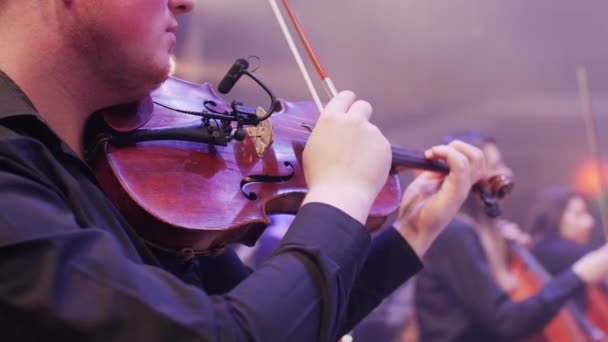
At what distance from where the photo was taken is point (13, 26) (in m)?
0.65

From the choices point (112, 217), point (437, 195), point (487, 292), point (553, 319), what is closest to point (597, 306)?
point (553, 319)

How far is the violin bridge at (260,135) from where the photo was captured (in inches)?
33.9

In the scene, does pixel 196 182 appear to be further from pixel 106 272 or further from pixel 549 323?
pixel 549 323

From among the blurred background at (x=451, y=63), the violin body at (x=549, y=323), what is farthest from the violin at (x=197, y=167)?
the blurred background at (x=451, y=63)

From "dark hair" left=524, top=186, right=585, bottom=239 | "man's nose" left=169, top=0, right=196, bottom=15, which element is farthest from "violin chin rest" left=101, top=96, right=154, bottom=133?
"dark hair" left=524, top=186, right=585, bottom=239

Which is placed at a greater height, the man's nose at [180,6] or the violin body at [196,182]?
the man's nose at [180,6]

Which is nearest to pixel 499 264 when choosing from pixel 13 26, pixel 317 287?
pixel 317 287

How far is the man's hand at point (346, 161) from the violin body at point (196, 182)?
124mm

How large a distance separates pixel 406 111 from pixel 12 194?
186 inches

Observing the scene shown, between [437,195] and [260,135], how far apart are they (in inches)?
13.1

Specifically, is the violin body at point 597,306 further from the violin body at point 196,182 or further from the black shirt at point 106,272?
the black shirt at point 106,272

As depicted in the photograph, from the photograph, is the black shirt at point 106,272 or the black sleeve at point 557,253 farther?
the black sleeve at point 557,253

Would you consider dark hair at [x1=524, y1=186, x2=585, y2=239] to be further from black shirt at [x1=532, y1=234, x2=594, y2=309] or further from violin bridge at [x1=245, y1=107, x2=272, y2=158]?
violin bridge at [x1=245, y1=107, x2=272, y2=158]

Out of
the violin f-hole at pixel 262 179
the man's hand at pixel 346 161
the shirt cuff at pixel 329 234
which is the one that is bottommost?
the violin f-hole at pixel 262 179
